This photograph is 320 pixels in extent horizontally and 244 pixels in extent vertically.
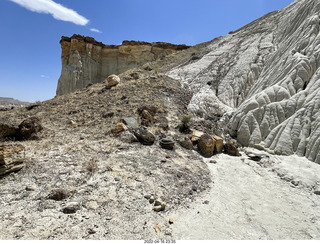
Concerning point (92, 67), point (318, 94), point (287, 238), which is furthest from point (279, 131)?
point (92, 67)

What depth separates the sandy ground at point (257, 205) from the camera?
123 inches

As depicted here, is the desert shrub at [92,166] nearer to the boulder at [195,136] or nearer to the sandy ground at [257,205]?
the sandy ground at [257,205]

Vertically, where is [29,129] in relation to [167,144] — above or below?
above

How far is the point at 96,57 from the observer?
26.8m

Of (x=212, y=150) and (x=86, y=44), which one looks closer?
(x=212, y=150)

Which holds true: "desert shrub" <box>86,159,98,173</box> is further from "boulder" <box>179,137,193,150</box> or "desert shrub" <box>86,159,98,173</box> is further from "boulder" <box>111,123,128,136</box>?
"boulder" <box>179,137,193,150</box>

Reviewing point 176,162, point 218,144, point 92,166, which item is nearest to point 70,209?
point 92,166

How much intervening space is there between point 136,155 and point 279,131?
5024mm

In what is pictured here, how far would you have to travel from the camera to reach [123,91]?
35.8 feet

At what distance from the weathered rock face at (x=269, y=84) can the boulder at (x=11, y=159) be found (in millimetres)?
7147

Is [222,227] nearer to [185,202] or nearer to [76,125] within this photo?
[185,202]

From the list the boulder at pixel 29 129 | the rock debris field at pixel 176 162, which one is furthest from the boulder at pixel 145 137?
the boulder at pixel 29 129

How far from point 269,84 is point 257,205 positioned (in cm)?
684

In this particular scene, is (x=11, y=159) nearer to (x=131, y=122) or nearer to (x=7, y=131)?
(x=7, y=131)
